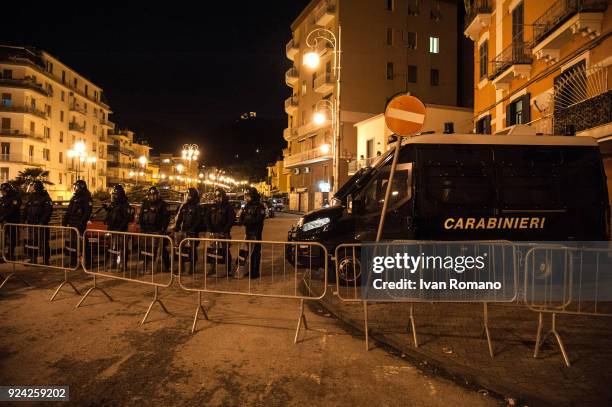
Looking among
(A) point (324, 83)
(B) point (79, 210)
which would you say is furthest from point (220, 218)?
(A) point (324, 83)

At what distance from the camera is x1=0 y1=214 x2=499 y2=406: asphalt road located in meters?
3.76

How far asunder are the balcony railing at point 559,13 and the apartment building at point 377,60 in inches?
876

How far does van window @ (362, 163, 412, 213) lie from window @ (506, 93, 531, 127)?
1007 cm

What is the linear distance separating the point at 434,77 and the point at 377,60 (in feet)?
18.6

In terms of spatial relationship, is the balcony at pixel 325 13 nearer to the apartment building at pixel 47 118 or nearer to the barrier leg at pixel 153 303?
the apartment building at pixel 47 118

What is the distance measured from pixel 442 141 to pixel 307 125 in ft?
120

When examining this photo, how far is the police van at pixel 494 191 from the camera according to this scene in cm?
814

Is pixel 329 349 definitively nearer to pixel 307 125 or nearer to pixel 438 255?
pixel 438 255

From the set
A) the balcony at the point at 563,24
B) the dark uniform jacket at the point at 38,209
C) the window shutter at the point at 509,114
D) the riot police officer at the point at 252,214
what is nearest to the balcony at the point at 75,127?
the dark uniform jacket at the point at 38,209

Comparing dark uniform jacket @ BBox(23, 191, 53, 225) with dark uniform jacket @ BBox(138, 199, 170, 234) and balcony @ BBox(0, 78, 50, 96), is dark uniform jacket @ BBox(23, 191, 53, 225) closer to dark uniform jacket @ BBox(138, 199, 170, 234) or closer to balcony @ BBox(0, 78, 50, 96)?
dark uniform jacket @ BBox(138, 199, 170, 234)

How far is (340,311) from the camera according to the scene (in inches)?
257

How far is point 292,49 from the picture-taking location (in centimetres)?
4916

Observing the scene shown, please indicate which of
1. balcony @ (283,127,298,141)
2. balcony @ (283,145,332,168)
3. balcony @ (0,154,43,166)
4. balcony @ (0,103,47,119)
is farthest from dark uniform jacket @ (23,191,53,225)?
balcony @ (0,103,47,119)

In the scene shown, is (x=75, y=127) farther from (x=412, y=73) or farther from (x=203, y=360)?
(x=203, y=360)
